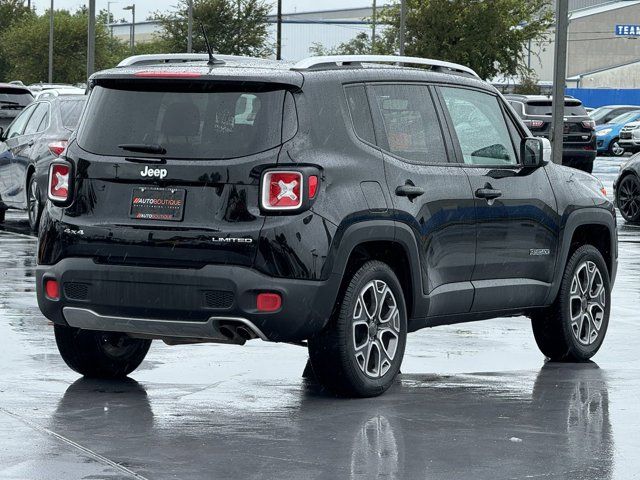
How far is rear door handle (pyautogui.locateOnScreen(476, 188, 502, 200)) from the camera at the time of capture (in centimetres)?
946

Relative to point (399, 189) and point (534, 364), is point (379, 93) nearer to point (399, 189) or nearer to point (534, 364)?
point (399, 189)

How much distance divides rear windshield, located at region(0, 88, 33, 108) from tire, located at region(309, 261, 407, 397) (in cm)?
2691

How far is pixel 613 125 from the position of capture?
54406mm

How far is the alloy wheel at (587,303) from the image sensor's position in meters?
10.4

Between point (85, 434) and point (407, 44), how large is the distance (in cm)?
5217

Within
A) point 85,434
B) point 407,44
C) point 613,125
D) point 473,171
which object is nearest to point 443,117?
point 473,171

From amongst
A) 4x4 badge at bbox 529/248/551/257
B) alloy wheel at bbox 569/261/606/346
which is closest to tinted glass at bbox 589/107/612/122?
alloy wheel at bbox 569/261/606/346

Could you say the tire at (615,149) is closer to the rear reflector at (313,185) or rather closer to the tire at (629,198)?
the tire at (629,198)

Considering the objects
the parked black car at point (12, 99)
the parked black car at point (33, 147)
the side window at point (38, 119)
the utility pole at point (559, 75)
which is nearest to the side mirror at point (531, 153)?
the parked black car at point (33, 147)

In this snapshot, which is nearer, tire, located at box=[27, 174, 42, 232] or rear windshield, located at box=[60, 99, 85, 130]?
tire, located at box=[27, 174, 42, 232]

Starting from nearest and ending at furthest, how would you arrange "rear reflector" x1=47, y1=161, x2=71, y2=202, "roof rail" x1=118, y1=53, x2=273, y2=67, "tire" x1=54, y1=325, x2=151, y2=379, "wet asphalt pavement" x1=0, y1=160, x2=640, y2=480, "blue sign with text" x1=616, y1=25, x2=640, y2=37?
"wet asphalt pavement" x1=0, y1=160, x2=640, y2=480 < "rear reflector" x1=47, y1=161, x2=71, y2=202 < "tire" x1=54, y1=325, x2=151, y2=379 < "roof rail" x1=118, y1=53, x2=273, y2=67 < "blue sign with text" x1=616, y1=25, x2=640, y2=37

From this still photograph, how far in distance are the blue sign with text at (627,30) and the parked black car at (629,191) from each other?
248 ft

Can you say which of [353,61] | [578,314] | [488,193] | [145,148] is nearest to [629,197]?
[578,314]

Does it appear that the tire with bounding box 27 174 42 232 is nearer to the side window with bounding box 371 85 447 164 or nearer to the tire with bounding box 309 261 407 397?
A: the side window with bounding box 371 85 447 164
